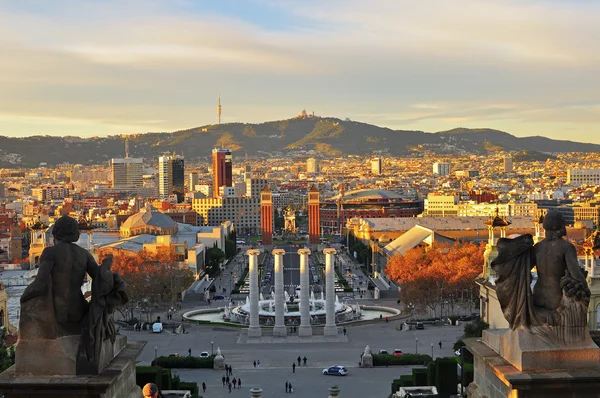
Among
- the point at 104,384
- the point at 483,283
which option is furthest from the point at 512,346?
the point at 483,283

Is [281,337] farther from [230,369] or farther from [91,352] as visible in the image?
[91,352]

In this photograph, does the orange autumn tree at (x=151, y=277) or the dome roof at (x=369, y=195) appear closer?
the orange autumn tree at (x=151, y=277)

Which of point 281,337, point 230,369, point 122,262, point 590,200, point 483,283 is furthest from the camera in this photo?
point 590,200

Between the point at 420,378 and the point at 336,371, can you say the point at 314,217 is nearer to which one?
the point at 336,371

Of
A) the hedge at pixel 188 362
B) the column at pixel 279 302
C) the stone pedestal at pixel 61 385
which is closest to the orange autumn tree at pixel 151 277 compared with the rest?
the column at pixel 279 302

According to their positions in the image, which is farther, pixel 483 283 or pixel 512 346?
pixel 483 283

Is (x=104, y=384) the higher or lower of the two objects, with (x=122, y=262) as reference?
higher

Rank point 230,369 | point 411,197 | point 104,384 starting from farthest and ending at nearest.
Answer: point 411,197 < point 230,369 < point 104,384

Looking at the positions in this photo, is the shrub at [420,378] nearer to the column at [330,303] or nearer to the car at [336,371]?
the car at [336,371]
